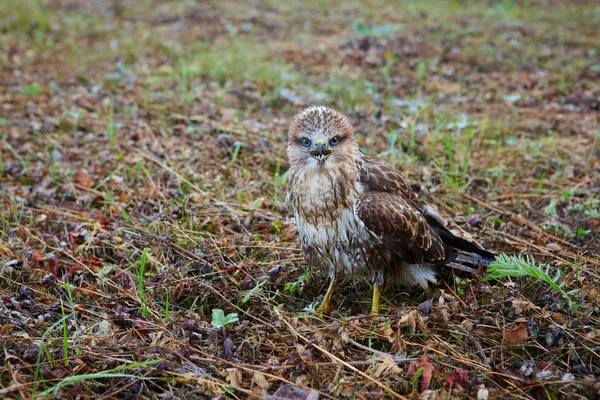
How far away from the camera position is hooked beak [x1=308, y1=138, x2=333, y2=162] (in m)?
3.73

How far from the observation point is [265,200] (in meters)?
5.13

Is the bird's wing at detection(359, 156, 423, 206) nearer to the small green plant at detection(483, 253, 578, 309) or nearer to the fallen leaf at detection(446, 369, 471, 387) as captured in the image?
the small green plant at detection(483, 253, 578, 309)

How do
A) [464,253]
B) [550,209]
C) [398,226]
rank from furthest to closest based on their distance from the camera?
[550,209]
[464,253]
[398,226]

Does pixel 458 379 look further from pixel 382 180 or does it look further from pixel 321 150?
pixel 321 150

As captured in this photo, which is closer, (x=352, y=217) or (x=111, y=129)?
(x=352, y=217)

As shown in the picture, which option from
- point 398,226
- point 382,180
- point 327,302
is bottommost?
point 327,302

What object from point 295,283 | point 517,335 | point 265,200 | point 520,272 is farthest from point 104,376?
point 265,200

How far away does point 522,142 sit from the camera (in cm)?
614

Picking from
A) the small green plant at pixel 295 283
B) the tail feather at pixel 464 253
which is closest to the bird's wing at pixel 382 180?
the tail feather at pixel 464 253

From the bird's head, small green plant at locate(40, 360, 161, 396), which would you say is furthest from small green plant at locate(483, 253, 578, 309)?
small green plant at locate(40, 360, 161, 396)

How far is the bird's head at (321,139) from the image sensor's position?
3.77m

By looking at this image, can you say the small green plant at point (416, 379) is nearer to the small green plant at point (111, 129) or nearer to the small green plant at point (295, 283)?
the small green plant at point (295, 283)

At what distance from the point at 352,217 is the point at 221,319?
3.18 feet

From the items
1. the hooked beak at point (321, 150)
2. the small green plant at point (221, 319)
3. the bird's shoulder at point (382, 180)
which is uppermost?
the hooked beak at point (321, 150)
